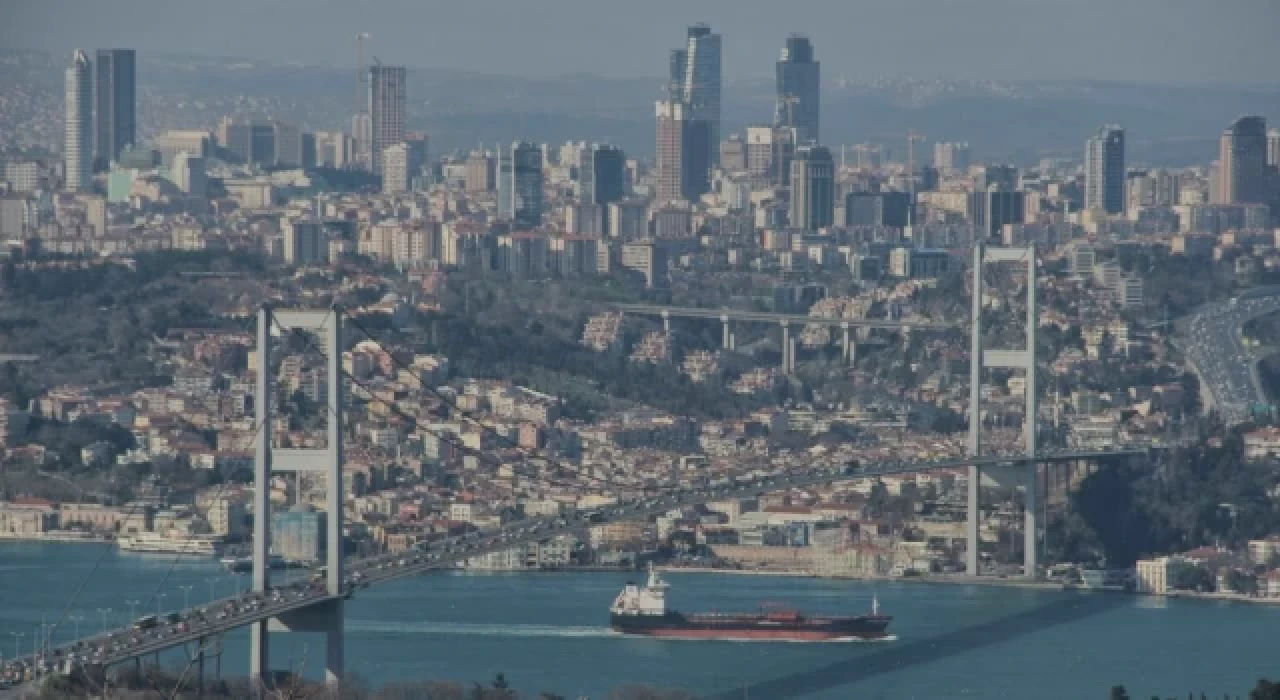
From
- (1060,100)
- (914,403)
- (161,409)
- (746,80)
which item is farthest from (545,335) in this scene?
(1060,100)

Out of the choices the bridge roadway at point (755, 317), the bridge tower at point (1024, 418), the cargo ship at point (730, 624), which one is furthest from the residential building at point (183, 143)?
the cargo ship at point (730, 624)

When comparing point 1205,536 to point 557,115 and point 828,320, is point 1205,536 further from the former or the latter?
point 557,115

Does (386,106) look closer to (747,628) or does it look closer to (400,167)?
(400,167)

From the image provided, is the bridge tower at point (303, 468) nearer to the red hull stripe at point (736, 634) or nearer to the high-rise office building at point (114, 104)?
the red hull stripe at point (736, 634)

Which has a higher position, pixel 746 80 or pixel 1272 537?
pixel 746 80

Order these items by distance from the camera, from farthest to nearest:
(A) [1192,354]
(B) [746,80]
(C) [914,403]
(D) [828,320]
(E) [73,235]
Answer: (B) [746,80] < (E) [73,235] < (D) [828,320] < (A) [1192,354] < (C) [914,403]

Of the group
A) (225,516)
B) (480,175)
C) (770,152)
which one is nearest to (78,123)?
(480,175)
